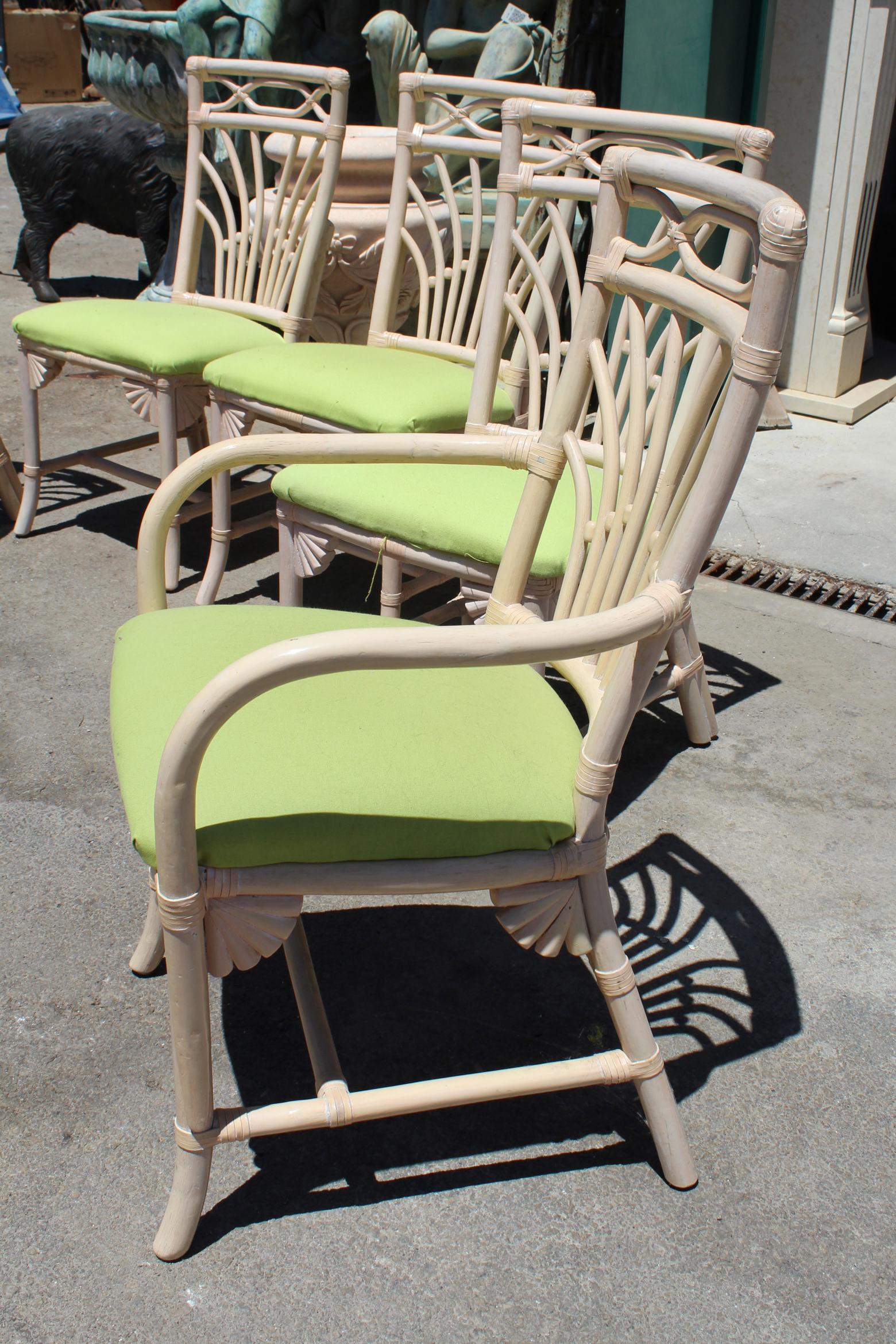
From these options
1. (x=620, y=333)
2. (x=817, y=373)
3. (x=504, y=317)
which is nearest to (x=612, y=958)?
(x=620, y=333)

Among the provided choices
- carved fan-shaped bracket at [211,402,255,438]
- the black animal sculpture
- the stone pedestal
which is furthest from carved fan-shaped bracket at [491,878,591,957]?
the black animal sculpture

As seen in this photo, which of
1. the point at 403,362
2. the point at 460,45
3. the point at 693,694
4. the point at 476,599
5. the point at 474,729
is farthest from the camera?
the point at 460,45

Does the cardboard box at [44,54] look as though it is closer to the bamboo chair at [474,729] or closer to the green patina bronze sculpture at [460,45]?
the green patina bronze sculpture at [460,45]

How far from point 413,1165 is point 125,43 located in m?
4.19

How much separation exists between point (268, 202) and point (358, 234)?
27 cm

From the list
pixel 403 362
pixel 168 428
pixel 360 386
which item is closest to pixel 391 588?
pixel 360 386

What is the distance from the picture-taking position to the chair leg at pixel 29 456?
291 centimetres

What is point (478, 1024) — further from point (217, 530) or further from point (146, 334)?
point (146, 334)

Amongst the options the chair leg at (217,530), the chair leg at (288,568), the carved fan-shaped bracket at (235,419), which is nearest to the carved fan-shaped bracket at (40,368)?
the chair leg at (217,530)

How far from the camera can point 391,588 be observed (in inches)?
86.4

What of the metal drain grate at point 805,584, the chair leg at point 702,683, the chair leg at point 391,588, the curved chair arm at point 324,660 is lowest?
the metal drain grate at point 805,584

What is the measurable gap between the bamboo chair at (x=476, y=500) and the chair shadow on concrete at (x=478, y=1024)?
50cm

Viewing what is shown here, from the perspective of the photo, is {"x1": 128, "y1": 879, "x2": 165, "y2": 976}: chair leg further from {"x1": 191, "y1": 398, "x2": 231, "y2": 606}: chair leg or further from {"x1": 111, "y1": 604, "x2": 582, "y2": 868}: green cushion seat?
{"x1": 191, "y1": 398, "x2": 231, "y2": 606}: chair leg

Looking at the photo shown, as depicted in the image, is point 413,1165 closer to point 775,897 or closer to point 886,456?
point 775,897
